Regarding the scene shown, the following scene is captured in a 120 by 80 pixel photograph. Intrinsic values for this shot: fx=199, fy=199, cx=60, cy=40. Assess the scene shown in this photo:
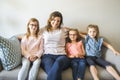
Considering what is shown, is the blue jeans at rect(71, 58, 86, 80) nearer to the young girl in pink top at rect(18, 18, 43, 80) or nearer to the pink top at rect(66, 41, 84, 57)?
the pink top at rect(66, 41, 84, 57)

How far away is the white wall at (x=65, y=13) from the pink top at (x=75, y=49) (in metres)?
0.39

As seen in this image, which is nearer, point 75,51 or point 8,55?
point 8,55

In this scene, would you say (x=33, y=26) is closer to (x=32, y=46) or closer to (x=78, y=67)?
(x=32, y=46)

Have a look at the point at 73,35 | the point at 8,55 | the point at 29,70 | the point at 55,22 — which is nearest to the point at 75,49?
the point at 73,35

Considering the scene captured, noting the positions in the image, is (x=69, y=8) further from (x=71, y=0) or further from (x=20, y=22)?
(x=20, y=22)

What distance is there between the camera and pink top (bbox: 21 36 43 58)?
253cm

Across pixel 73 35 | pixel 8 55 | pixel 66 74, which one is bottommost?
pixel 66 74

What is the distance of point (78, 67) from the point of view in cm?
233

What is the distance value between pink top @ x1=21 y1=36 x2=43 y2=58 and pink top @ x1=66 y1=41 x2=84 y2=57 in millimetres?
362

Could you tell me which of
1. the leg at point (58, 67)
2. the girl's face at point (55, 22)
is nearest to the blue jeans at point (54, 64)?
the leg at point (58, 67)

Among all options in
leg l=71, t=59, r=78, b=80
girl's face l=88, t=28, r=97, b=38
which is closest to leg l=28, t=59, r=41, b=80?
leg l=71, t=59, r=78, b=80

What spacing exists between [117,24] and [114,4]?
0.30 m

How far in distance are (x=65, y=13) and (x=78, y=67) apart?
0.93 metres

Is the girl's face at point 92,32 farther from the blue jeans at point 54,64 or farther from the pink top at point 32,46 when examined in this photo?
the pink top at point 32,46
